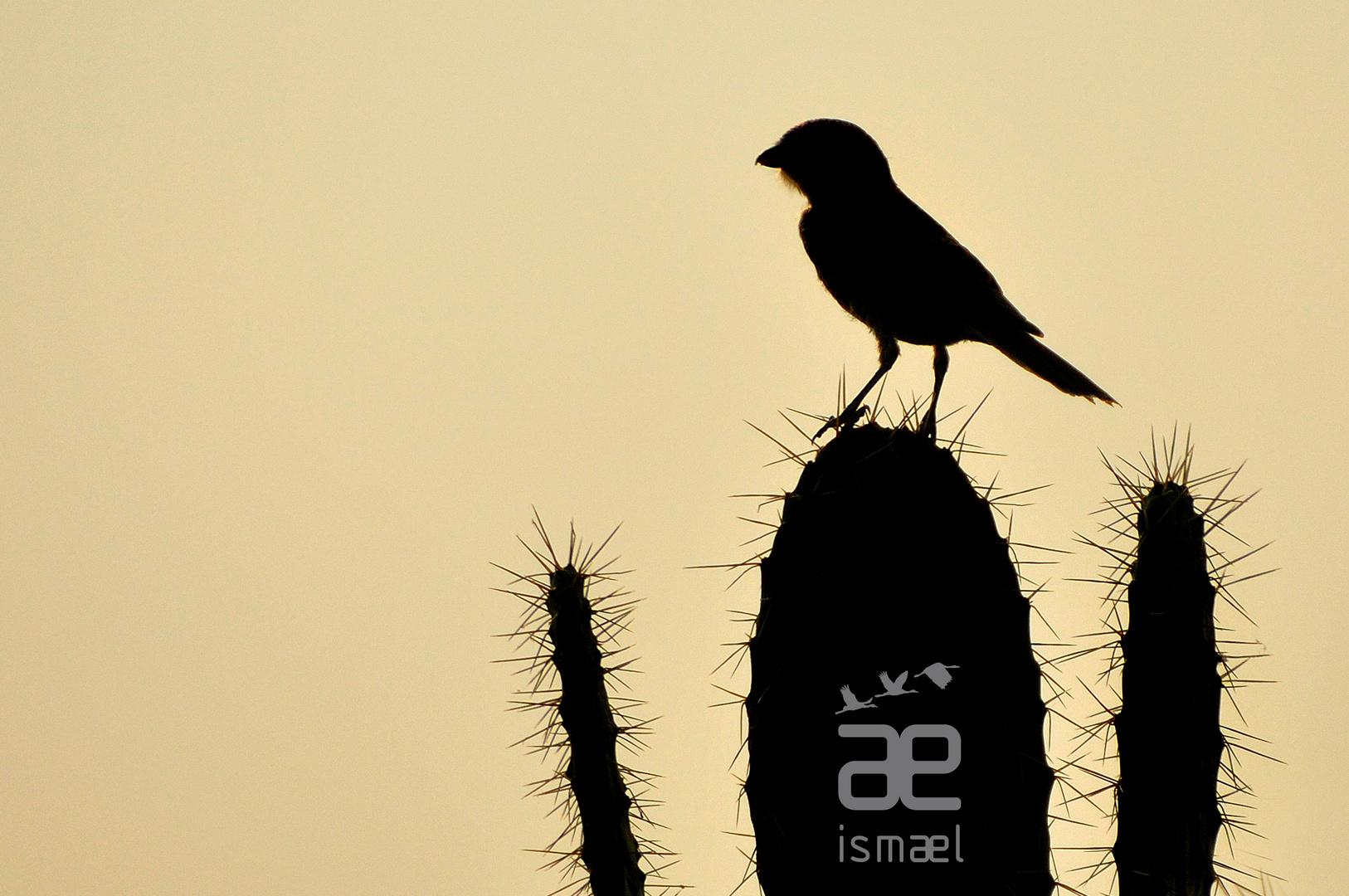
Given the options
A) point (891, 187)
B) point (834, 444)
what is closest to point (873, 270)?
point (891, 187)

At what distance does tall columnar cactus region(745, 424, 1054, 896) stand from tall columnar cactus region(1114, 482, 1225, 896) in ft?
0.85

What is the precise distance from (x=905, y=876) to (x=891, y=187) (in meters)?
2.19

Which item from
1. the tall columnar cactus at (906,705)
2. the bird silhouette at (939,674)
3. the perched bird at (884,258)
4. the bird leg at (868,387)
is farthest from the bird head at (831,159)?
the bird silhouette at (939,674)

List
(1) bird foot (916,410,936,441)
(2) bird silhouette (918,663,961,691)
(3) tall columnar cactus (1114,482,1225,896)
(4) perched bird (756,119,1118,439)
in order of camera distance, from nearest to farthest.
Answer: (2) bird silhouette (918,663,961,691) < (3) tall columnar cactus (1114,482,1225,896) < (1) bird foot (916,410,936,441) < (4) perched bird (756,119,1118,439)

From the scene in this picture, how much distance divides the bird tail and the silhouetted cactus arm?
1.47 m

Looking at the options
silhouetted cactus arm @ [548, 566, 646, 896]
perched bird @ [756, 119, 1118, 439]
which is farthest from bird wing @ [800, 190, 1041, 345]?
silhouetted cactus arm @ [548, 566, 646, 896]

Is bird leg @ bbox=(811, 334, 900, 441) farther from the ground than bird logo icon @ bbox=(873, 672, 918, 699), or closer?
farther from the ground

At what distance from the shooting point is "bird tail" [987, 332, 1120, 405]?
335 centimetres

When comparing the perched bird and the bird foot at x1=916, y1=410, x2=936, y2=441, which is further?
the perched bird

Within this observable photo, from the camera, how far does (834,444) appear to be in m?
2.65

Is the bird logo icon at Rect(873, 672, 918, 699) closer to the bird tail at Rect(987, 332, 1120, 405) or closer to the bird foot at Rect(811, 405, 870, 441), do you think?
the bird foot at Rect(811, 405, 870, 441)

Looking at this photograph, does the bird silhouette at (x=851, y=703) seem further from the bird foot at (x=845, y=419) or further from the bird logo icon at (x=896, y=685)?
the bird foot at (x=845, y=419)

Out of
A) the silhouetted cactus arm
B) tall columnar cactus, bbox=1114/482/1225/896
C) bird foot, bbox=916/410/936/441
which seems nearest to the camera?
tall columnar cactus, bbox=1114/482/1225/896

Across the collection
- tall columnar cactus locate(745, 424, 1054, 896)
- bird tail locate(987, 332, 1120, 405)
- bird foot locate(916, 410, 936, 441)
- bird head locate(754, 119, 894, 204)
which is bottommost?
tall columnar cactus locate(745, 424, 1054, 896)
